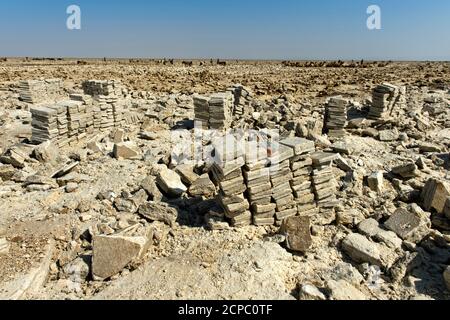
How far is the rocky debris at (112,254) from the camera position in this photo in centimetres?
564

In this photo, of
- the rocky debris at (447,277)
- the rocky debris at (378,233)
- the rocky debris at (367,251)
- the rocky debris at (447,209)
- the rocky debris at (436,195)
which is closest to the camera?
the rocky debris at (447,277)

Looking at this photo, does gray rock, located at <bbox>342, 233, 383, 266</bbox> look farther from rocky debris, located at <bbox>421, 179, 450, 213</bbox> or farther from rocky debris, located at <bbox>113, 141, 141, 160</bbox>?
rocky debris, located at <bbox>113, 141, 141, 160</bbox>

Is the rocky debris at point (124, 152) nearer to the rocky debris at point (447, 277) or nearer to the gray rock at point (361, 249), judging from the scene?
the gray rock at point (361, 249)

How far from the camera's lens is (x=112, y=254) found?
568 cm

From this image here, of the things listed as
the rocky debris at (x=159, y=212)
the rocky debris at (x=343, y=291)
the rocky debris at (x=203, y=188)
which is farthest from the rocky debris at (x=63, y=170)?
the rocky debris at (x=343, y=291)

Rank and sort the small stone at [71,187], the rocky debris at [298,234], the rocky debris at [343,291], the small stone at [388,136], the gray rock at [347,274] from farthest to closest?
the small stone at [388,136] < the small stone at [71,187] < the rocky debris at [298,234] < the gray rock at [347,274] < the rocky debris at [343,291]

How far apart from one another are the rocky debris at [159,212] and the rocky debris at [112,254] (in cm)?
119

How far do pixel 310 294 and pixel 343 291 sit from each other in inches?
18.1

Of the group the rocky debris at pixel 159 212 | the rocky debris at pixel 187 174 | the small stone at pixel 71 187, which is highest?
the rocky debris at pixel 187 174

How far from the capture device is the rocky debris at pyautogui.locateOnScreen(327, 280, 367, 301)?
16.3 ft

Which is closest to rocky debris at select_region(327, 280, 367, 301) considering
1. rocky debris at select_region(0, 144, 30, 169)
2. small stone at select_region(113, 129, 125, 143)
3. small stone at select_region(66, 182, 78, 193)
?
small stone at select_region(66, 182, 78, 193)
